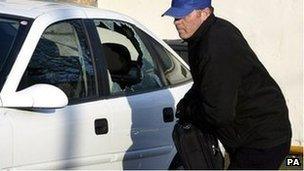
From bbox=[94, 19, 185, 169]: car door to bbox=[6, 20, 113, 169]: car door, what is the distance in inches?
5.7

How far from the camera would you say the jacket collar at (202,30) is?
3.82 m

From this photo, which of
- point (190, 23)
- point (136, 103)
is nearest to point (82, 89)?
point (136, 103)

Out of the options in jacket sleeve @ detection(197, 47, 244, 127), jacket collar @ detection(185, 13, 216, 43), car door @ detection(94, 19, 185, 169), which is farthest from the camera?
car door @ detection(94, 19, 185, 169)

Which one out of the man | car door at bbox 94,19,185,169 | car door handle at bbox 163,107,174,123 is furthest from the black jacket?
car door handle at bbox 163,107,174,123

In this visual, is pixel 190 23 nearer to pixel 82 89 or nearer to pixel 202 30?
pixel 202 30

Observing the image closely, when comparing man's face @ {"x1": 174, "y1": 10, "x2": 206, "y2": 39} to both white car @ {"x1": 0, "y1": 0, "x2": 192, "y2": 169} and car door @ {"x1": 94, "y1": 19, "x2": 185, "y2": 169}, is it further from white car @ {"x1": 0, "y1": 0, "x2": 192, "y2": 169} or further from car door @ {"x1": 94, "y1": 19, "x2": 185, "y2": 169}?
car door @ {"x1": 94, "y1": 19, "x2": 185, "y2": 169}

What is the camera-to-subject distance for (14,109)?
409 centimetres

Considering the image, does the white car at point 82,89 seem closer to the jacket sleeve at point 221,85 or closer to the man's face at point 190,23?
the man's face at point 190,23

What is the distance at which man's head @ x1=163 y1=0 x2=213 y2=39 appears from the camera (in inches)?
152

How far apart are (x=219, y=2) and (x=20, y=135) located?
537 cm

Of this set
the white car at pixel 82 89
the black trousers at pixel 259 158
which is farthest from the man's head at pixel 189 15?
the white car at pixel 82 89

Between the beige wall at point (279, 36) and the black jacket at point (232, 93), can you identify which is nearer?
the black jacket at point (232, 93)

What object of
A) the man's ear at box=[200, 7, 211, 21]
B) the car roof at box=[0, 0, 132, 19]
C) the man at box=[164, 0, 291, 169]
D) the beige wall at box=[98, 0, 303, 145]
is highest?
the man's ear at box=[200, 7, 211, 21]

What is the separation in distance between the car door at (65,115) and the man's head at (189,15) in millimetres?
917
